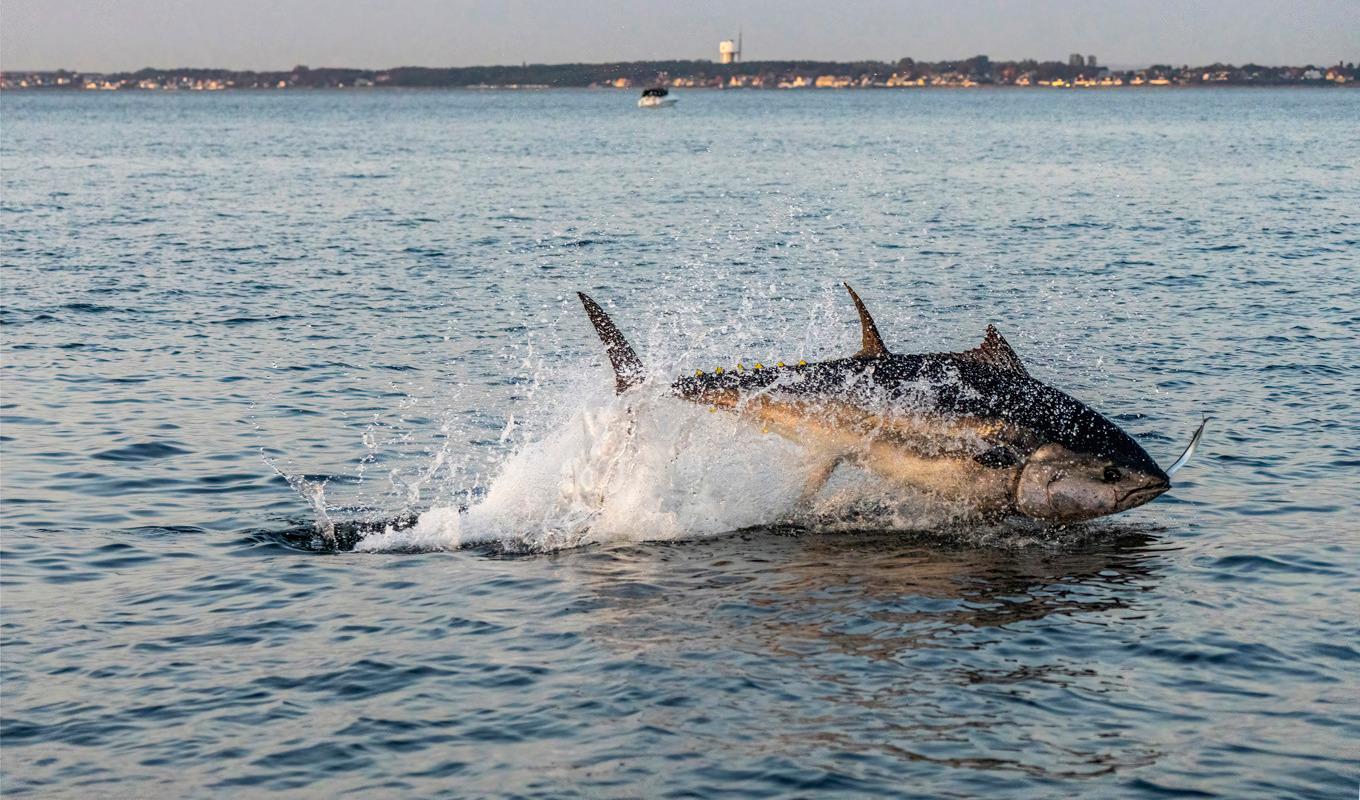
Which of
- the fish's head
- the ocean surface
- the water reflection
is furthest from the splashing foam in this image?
the fish's head

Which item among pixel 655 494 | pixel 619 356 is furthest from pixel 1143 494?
pixel 619 356

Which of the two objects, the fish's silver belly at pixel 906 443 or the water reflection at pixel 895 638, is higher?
the fish's silver belly at pixel 906 443

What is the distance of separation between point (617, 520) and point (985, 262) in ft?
91.5

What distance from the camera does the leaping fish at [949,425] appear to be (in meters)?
16.4

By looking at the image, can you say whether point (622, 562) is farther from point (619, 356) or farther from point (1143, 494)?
point (1143, 494)

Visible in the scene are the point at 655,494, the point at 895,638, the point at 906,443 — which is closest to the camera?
the point at 895,638

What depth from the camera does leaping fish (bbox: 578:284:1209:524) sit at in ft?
53.8

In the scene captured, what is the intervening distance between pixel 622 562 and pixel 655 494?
1.89 metres

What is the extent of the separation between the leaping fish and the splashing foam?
0.33 meters

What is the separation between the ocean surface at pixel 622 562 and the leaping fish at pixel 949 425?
17.3 inches

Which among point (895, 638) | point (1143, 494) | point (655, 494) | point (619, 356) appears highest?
point (619, 356)

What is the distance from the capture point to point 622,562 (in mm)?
16031

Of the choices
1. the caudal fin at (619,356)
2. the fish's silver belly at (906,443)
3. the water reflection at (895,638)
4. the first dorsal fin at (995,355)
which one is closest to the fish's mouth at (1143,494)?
the water reflection at (895,638)

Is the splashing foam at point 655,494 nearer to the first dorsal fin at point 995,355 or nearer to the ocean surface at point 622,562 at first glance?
the ocean surface at point 622,562
